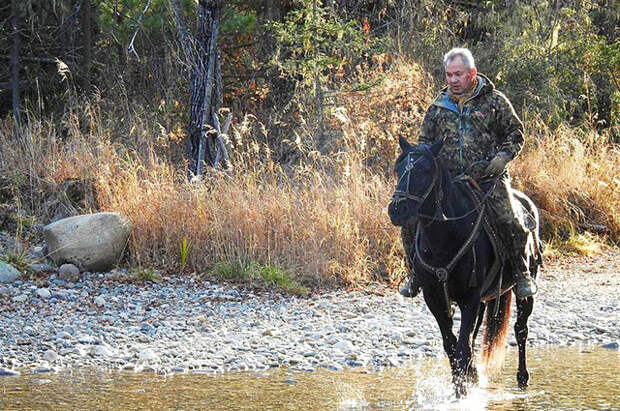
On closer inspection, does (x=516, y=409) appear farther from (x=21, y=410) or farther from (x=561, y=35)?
(x=561, y=35)

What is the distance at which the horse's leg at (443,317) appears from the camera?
634 cm

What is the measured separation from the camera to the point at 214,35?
1392cm

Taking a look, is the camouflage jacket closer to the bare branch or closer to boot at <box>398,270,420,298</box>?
boot at <box>398,270,420,298</box>

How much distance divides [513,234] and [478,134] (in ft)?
2.38

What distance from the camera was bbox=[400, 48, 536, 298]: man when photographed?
6.45 metres

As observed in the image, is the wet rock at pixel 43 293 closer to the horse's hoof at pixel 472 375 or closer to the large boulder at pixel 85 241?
the large boulder at pixel 85 241

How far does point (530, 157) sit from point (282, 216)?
4974 mm

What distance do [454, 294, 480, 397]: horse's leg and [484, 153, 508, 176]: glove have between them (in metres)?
0.83

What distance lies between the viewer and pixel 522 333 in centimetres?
729

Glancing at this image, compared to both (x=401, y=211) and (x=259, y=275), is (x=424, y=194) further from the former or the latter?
(x=259, y=275)

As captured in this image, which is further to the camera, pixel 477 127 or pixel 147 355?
pixel 147 355

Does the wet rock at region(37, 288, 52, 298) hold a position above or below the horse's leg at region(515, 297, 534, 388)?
below

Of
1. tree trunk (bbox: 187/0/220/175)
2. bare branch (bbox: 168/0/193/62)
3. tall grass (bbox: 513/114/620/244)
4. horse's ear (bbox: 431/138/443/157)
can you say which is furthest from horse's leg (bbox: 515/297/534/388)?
bare branch (bbox: 168/0/193/62)

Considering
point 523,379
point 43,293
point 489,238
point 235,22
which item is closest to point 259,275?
point 43,293
